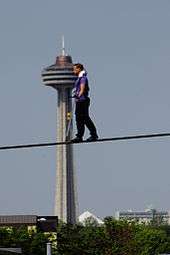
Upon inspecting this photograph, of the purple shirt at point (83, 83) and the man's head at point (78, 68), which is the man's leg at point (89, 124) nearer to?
the purple shirt at point (83, 83)

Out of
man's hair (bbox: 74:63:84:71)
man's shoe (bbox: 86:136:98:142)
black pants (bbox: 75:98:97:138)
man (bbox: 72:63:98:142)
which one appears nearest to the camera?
man's hair (bbox: 74:63:84:71)

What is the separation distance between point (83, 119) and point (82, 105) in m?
0.53

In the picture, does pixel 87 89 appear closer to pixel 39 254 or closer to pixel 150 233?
pixel 39 254

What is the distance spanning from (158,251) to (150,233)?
658 centimetres

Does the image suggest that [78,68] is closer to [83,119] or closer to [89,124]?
[83,119]

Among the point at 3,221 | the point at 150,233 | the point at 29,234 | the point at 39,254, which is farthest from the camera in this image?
the point at 3,221

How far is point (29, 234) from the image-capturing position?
120562 millimetres

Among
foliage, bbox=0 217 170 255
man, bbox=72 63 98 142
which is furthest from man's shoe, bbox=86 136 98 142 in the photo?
foliage, bbox=0 217 170 255

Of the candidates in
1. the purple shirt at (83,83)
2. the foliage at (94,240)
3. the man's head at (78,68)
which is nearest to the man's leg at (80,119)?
the purple shirt at (83,83)

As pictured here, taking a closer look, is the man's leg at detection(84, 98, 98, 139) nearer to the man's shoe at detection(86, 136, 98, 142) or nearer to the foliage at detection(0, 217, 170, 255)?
the man's shoe at detection(86, 136, 98, 142)

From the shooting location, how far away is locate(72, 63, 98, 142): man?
77.9 ft

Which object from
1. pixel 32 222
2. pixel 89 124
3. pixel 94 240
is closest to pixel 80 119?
pixel 89 124

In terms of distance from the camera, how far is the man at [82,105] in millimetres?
23734

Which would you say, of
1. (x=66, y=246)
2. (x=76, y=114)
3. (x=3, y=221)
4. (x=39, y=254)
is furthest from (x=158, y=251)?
(x=76, y=114)
